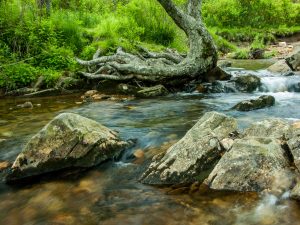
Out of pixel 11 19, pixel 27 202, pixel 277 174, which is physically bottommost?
pixel 27 202

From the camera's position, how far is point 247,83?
10578 millimetres

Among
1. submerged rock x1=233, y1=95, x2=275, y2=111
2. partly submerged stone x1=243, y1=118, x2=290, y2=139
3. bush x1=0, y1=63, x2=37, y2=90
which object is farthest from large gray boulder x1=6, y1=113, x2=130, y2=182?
bush x1=0, y1=63, x2=37, y2=90

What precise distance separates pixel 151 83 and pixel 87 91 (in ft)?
6.17

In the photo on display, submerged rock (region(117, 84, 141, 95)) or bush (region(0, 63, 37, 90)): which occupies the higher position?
bush (region(0, 63, 37, 90))

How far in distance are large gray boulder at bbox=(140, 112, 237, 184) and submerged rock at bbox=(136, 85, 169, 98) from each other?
5225mm

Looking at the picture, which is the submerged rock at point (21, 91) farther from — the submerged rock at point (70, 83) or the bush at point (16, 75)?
the submerged rock at point (70, 83)

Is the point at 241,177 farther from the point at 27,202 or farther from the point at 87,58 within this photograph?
the point at 87,58

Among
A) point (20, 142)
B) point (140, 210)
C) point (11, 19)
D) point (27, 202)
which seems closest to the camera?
point (140, 210)

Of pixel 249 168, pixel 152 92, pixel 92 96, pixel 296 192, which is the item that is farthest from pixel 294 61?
pixel 296 192

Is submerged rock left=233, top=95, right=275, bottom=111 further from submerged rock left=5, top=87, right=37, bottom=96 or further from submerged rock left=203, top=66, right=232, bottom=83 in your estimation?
submerged rock left=5, top=87, right=37, bottom=96

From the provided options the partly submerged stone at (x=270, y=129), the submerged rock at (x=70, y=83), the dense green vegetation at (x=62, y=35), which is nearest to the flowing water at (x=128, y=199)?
the partly submerged stone at (x=270, y=129)

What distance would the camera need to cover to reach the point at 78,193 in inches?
173

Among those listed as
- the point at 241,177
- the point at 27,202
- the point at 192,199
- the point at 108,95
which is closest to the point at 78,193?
the point at 27,202

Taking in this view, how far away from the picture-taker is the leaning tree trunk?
10133mm
